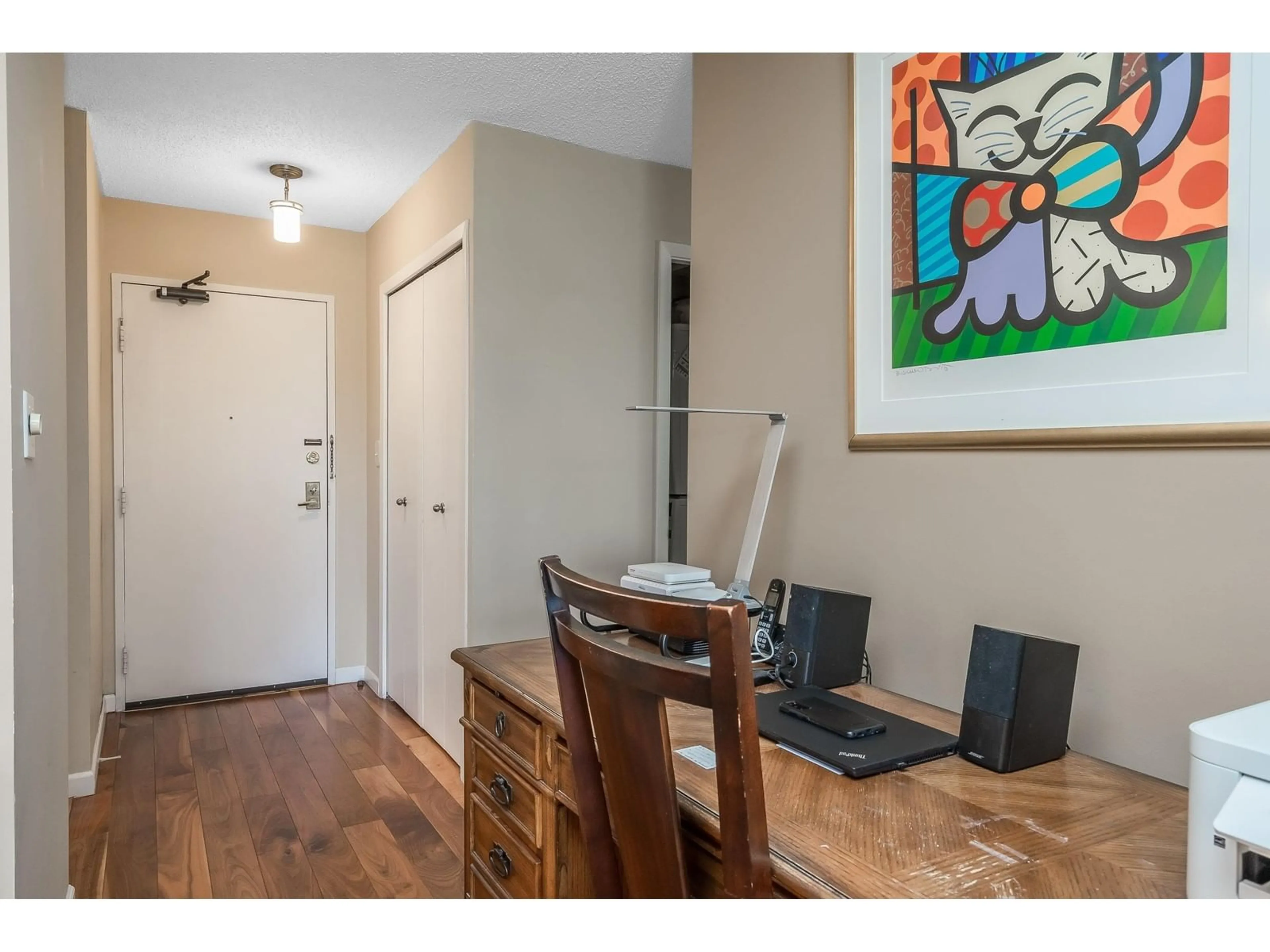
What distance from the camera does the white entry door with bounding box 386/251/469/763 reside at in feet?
9.67

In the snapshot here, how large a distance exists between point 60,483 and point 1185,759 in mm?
2288

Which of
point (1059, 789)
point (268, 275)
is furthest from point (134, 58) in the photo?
point (1059, 789)

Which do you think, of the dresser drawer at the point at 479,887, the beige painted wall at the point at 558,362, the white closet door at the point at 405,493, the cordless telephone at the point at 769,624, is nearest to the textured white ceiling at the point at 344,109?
the beige painted wall at the point at 558,362

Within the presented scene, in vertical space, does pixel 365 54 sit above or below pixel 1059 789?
above

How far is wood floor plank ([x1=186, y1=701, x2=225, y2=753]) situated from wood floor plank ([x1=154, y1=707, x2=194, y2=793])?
0.06ft

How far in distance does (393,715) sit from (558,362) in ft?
6.08

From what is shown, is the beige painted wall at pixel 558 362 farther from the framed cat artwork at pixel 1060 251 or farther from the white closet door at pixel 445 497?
the framed cat artwork at pixel 1060 251

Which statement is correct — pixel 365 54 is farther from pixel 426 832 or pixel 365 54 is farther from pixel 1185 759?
pixel 1185 759

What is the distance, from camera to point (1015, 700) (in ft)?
3.67

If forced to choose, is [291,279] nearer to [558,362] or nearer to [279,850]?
[558,362]

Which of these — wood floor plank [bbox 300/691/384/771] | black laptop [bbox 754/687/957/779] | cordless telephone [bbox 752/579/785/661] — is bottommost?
wood floor plank [bbox 300/691/384/771]

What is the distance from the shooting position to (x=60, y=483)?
1.87 m

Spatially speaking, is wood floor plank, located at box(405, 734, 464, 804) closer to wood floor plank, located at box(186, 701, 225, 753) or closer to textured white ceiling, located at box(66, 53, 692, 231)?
wood floor plank, located at box(186, 701, 225, 753)
